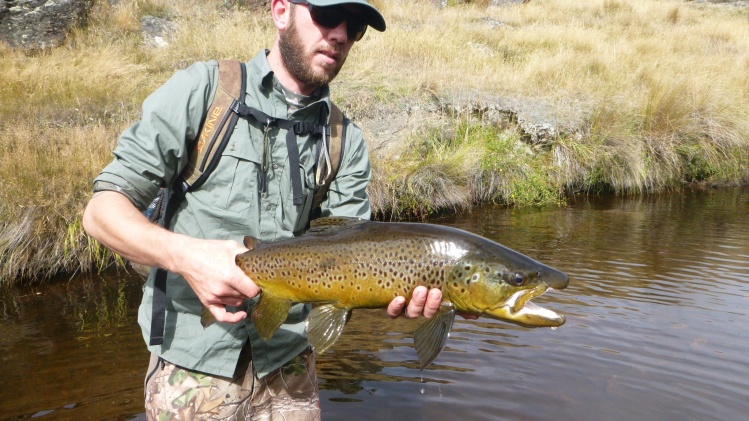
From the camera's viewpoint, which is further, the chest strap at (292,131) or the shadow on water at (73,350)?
the shadow on water at (73,350)

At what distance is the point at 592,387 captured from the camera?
516 cm

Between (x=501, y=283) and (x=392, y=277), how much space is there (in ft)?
1.52

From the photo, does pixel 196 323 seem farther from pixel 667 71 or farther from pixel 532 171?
pixel 667 71

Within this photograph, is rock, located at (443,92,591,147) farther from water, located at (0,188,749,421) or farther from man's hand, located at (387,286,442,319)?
man's hand, located at (387,286,442,319)

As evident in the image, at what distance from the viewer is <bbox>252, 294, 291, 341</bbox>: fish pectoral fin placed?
2766 mm

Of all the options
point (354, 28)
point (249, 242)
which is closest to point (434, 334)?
point (249, 242)

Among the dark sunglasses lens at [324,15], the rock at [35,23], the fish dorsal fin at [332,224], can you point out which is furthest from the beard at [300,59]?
the rock at [35,23]

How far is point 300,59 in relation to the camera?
300 cm

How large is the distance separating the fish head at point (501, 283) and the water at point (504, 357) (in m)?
2.39

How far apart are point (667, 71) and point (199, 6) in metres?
12.7

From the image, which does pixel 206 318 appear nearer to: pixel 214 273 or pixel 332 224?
pixel 214 273

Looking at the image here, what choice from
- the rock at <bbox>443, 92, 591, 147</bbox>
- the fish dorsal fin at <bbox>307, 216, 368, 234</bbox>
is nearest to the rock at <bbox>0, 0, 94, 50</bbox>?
the rock at <bbox>443, 92, 591, 147</bbox>

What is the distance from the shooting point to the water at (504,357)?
4938 mm

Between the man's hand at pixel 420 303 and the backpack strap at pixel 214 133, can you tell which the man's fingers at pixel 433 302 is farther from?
the backpack strap at pixel 214 133
